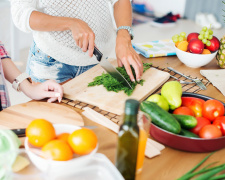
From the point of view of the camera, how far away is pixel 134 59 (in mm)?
1482

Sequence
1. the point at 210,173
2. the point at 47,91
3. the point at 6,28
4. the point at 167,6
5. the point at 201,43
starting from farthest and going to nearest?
the point at 167,6 → the point at 6,28 → the point at 201,43 → the point at 47,91 → the point at 210,173

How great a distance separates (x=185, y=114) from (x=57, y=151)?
541mm

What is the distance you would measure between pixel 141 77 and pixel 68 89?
378 millimetres

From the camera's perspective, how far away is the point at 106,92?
1.36 m

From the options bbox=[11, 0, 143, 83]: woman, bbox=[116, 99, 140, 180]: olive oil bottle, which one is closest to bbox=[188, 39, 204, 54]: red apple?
bbox=[11, 0, 143, 83]: woman

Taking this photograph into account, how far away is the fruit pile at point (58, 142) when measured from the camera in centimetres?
74

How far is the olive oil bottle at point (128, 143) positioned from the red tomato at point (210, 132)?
0.32 meters

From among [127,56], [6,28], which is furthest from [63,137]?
[6,28]

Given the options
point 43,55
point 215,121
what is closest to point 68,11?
point 43,55

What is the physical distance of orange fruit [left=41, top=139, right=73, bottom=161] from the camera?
735mm

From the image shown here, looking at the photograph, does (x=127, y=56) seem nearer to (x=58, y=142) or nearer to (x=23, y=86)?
(x=23, y=86)

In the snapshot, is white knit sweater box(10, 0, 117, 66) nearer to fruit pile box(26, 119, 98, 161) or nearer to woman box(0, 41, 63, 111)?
woman box(0, 41, 63, 111)

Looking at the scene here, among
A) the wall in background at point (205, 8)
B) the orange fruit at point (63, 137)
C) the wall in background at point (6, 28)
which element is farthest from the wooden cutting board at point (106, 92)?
the wall in background at point (205, 8)

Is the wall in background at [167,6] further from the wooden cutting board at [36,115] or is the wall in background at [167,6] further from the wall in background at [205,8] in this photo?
the wooden cutting board at [36,115]
